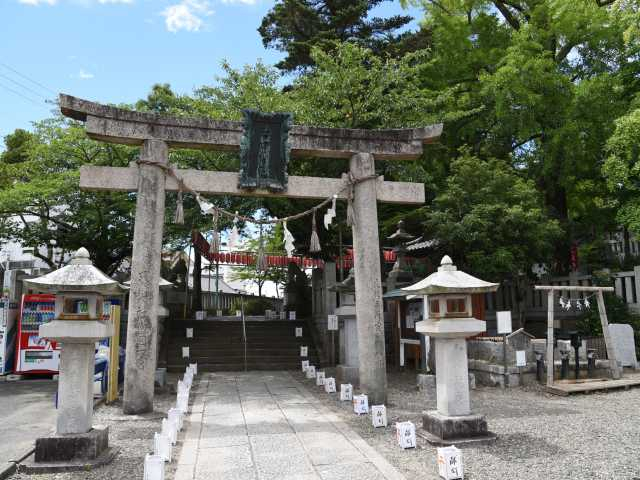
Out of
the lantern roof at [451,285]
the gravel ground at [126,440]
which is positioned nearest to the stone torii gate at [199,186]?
the gravel ground at [126,440]

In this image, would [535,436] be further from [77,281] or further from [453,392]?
[77,281]

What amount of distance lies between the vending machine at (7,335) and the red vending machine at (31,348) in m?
0.33

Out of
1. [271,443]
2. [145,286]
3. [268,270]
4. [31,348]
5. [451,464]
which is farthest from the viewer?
[268,270]

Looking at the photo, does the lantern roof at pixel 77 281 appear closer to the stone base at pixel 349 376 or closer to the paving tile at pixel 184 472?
the paving tile at pixel 184 472

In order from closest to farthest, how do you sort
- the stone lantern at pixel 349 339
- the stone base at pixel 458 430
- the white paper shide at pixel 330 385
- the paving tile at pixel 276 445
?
the paving tile at pixel 276 445
the stone base at pixel 458 430
the white paper shide at pixel 330 385
the stone lantern at pixel 349 339

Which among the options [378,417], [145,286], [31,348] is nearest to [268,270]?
[31,348]

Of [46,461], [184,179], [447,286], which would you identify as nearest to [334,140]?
[184,179]

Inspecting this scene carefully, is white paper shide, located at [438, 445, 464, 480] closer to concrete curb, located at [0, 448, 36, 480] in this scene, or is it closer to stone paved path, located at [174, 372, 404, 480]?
stone paved path, located at [174, 372, 404, 480]

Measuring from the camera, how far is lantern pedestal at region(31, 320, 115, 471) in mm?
5965

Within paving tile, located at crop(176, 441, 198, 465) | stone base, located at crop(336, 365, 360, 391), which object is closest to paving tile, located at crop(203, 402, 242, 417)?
paving tile, located at crop(176, 441, 198, 465)

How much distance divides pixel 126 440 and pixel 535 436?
6.12m

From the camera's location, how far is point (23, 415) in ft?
30.2

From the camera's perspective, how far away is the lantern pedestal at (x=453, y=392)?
6.77m

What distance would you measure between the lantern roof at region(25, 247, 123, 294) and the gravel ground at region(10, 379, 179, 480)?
7.36 ft
